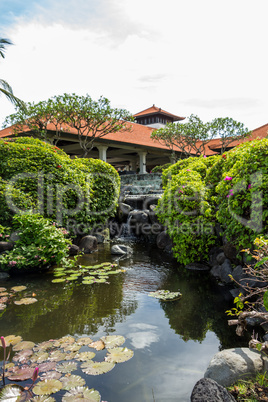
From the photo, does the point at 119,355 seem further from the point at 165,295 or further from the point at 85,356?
the point at 165,295

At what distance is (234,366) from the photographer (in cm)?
257

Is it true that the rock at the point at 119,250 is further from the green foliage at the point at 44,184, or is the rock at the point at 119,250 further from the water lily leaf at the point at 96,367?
the water lily leaf at the point at 96,367

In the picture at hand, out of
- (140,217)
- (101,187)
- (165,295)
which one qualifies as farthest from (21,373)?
(140,217)

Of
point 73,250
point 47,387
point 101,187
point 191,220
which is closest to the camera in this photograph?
point 47,387

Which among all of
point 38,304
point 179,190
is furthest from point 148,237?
point 38,304

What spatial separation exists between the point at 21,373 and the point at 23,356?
0.31 m

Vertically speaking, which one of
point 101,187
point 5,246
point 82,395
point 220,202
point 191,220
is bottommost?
point 82,395

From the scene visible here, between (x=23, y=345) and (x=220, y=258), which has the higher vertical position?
(x=220, y=258)

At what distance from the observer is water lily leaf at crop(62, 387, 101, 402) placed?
2.39 metres

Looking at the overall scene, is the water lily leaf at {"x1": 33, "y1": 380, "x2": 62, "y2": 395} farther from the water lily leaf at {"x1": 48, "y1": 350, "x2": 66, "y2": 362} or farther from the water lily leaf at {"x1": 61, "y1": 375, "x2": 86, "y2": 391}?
the water lily leaf at {"x1": 48, "y1": 350, "x2": 66, "y2": 362}

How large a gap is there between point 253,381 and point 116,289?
3.08 m

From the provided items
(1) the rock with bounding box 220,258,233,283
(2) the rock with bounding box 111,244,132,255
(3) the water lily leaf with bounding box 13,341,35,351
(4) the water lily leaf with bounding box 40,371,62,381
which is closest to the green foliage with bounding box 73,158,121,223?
(2) the rock with bounding box 111,244,132,255

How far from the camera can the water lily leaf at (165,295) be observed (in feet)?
15.8

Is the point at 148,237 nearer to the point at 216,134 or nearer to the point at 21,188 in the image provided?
the point at 21,188
